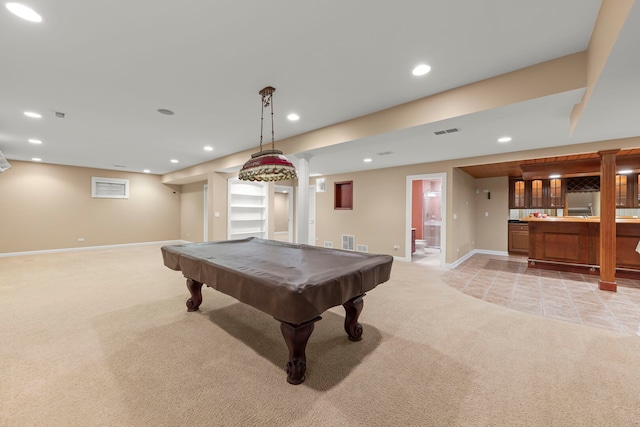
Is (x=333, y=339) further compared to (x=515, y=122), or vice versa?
(x=515, y=122)

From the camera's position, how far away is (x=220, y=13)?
1682 millimetres

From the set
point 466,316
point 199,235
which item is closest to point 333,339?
point 466,316

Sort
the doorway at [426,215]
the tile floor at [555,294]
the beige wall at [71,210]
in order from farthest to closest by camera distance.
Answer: the doorway at [426,215], the beige wall at [71,210], the tile floor at [555,294]

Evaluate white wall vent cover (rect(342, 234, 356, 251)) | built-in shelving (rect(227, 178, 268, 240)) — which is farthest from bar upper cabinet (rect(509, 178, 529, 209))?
built-in shelving (rect(227, 178, 268, 240))

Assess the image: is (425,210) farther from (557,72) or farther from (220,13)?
(220,13)

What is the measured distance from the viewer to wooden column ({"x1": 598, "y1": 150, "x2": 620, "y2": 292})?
3.59 metres

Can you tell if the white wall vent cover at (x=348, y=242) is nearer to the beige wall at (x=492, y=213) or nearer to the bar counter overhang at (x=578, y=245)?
the beige wall at (x=492, y=213)

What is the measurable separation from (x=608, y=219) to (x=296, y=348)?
471 cm

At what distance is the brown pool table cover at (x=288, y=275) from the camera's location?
5.10ft

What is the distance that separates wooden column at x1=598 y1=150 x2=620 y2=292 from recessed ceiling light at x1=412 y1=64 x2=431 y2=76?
344cm

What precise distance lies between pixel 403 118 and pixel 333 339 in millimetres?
2526

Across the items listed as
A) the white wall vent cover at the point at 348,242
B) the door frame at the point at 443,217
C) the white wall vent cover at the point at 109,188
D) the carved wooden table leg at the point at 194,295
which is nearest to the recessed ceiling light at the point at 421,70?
the carved wooden table leg at the point at 194,295

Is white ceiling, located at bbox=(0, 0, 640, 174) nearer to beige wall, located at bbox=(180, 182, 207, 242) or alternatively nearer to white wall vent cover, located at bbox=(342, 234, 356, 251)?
white wall vent cover, located at bbox=(342, 234, 356, 251)

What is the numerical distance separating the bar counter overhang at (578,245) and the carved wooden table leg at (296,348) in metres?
5.68
